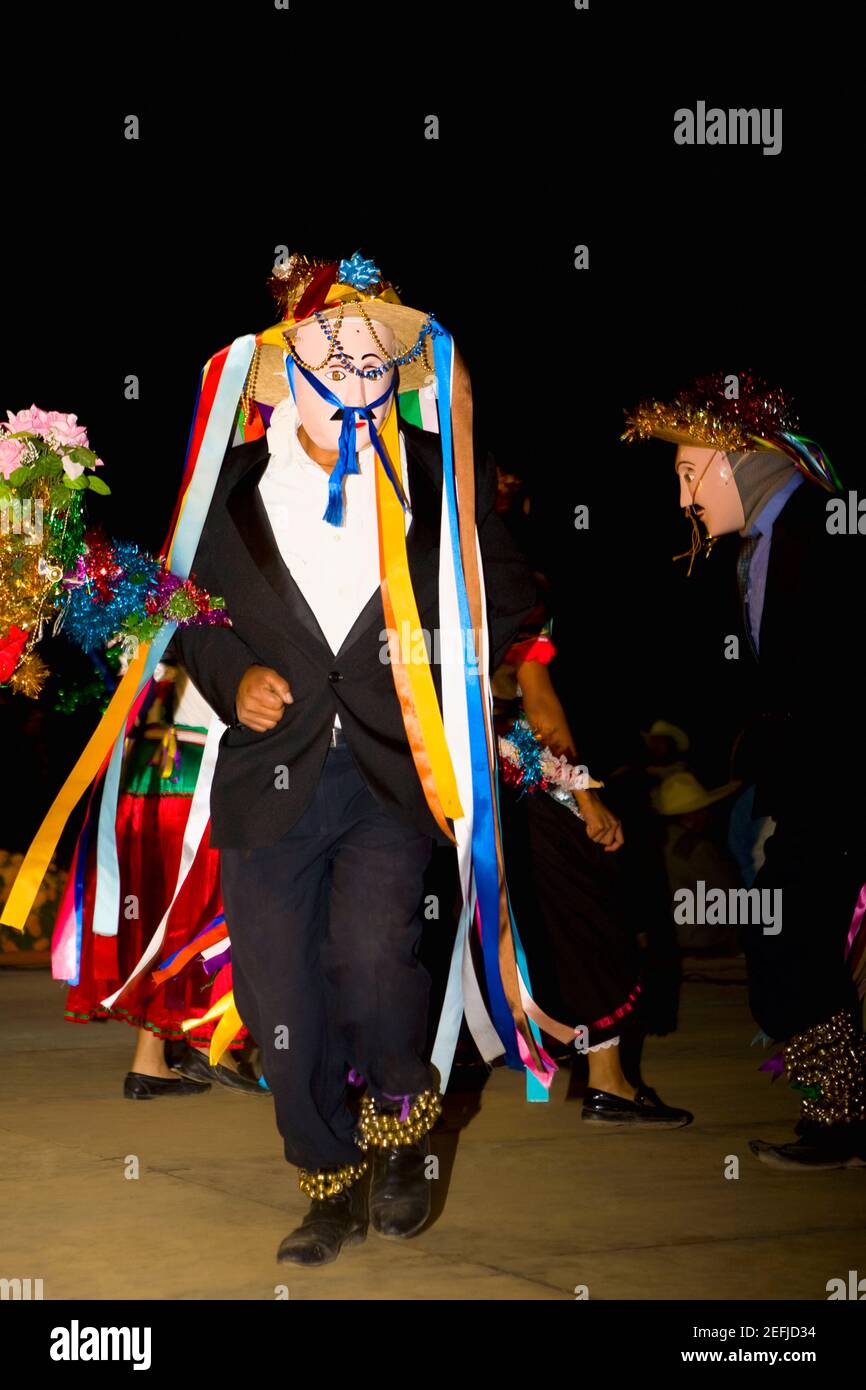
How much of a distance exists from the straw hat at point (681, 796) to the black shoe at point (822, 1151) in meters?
5.29

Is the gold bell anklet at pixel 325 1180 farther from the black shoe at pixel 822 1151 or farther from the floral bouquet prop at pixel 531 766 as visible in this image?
the floral bouquet prop at pixel 531 766

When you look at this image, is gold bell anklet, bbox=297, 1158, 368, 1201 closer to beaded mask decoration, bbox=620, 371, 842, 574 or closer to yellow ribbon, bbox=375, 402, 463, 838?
yellow ribbon, bbox=375, 402, 463, 838

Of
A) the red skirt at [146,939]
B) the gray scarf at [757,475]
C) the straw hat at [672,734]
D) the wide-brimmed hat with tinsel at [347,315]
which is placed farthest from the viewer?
the straw hat at [672,734]

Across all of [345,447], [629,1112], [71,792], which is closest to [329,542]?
[345,447]

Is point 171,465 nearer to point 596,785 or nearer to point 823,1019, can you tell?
point 596,785

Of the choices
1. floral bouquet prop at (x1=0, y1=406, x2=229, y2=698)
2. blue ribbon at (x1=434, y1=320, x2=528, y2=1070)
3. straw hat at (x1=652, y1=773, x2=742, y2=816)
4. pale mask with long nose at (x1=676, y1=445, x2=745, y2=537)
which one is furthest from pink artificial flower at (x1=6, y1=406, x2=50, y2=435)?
straw hat at (x1=652, y1=773, x2=742, y2=816)

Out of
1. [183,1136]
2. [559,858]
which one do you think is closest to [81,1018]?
[183,1136]

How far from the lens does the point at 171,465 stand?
1022 centimetres

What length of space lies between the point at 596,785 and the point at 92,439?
6.24 metres

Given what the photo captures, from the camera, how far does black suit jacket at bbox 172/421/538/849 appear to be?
343cm

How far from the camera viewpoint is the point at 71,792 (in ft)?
11.9

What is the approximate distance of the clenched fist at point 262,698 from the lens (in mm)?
3332

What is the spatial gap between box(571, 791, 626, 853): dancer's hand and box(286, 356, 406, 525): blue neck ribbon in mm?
1407

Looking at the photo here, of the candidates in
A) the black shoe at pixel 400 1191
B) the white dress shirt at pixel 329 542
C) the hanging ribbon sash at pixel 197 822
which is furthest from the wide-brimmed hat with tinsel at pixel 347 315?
the black shoe at pixel 400 1191
